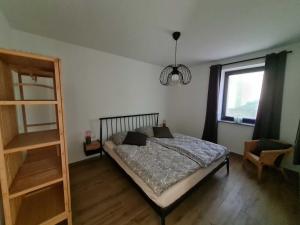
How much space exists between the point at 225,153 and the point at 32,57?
2.96 metres

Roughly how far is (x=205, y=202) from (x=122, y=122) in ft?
7.93

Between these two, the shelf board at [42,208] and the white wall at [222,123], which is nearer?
the shelf board at [42,208]

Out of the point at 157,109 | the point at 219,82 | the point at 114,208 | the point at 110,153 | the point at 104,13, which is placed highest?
the point at 104,13

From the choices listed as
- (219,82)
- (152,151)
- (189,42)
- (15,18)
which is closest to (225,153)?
(152,151)

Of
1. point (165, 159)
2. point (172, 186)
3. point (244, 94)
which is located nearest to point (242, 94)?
point (244, 94)

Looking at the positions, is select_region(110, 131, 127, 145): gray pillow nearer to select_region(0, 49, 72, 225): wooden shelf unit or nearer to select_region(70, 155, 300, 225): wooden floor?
select_region(70, 155, 300, 225): wooden floor

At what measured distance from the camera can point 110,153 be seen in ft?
8.43

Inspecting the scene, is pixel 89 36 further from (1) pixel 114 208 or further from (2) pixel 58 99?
(1) pixel 114 208

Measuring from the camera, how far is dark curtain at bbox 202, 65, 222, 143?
3355 millimetres

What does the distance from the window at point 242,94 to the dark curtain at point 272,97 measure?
323 mm

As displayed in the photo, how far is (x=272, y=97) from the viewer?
259cm

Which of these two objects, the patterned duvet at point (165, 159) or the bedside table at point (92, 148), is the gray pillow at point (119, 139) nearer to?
the patterned duvet at point (165, 159)

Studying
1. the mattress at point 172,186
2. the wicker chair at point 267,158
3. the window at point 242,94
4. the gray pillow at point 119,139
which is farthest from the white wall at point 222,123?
the gray pillow at point 119,139

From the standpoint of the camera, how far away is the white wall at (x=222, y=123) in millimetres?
2416
